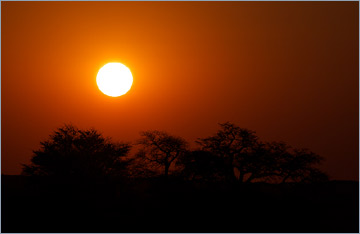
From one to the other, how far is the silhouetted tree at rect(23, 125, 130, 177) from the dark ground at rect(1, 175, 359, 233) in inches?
50.4

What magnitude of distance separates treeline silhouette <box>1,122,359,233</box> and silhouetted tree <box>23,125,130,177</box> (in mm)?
83

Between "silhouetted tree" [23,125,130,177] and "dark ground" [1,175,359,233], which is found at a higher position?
"silhouetted tree" [23,125,130,177]

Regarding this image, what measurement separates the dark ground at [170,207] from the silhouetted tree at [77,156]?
1.28m

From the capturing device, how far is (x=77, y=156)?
3394 cm

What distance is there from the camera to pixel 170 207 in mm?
35000

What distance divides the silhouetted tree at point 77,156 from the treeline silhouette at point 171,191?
0.08 m

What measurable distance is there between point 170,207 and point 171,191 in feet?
11.2

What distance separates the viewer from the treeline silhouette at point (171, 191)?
30516 millimetres

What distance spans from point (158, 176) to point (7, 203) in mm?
13777

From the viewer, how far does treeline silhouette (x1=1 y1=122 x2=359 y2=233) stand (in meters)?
30.5

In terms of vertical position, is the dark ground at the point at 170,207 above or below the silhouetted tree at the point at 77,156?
below

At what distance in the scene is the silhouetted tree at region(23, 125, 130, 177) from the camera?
33344 mm

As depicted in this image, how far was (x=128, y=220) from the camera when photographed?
102 feet

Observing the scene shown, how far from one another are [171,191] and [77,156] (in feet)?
29.8
